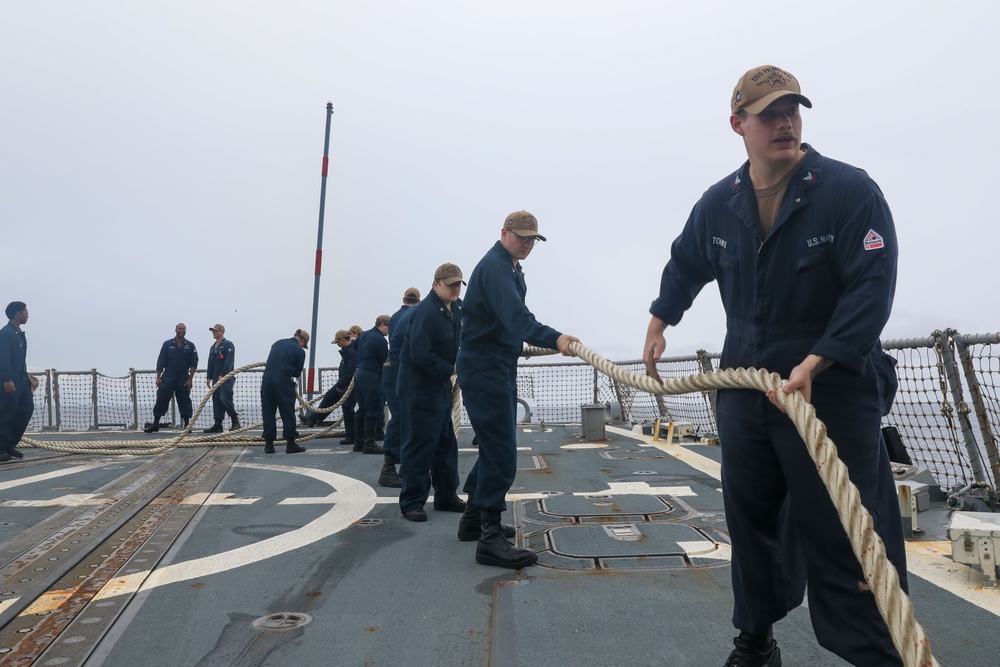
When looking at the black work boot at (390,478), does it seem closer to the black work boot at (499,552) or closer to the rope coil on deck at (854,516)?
the black work boot at (499,552)

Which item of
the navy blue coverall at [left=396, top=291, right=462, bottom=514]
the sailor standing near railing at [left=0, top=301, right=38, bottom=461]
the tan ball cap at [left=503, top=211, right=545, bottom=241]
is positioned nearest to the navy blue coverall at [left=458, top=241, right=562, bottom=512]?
the tan ball cap at [left=503, top=211, right=545, bottom=241]

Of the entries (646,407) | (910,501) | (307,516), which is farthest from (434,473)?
(646,407)

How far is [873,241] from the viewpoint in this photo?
5.26 feet

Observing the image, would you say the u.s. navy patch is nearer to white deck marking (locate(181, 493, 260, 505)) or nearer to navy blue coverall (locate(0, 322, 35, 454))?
white deck marking (locate(181, 493, 260, 505))

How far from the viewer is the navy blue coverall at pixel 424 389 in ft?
14.1

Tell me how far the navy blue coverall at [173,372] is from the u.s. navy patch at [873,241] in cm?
1166

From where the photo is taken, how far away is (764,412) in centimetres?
178

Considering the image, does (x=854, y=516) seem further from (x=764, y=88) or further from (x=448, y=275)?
(x=448, y=275)

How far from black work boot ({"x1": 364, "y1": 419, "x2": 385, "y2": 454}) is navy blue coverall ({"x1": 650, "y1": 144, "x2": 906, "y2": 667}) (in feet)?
20.7

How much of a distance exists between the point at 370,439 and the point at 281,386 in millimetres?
1442

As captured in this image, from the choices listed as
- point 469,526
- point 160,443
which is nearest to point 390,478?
point 469,526

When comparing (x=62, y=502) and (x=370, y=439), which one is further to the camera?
(x=370, y=439)

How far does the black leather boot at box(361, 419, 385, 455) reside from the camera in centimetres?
791

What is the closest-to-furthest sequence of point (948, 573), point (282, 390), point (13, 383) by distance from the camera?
point (948, 573), point (13, 383), point (282, 390)
